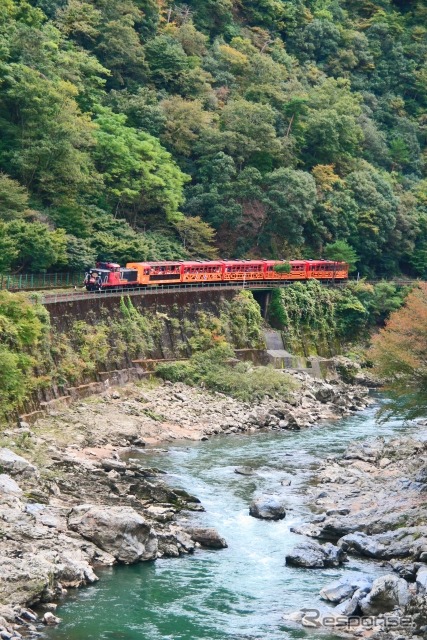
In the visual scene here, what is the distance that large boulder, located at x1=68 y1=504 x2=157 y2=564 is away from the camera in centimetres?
3922

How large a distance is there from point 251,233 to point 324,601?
2004 inches

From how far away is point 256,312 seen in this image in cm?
7544

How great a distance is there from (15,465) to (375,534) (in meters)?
12.1

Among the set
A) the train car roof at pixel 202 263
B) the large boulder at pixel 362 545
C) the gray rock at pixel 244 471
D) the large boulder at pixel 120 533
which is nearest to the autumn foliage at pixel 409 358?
the gray rock at pixel 244 471

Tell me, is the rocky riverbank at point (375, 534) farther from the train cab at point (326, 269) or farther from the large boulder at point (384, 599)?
the train cab at point (326, 269)

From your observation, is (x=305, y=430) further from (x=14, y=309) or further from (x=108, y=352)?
(x=14, y=309)

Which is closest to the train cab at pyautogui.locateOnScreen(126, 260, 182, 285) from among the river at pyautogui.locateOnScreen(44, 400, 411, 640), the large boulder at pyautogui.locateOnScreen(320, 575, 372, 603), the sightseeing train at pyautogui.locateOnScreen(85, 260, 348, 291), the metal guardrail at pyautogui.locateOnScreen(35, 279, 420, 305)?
the sightseeing train at pyautogui.locateOnScreen(85, 260, 348, 291)

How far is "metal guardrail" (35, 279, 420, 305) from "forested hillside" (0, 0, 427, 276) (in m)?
2.99

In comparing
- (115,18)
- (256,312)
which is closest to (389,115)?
(115,18)

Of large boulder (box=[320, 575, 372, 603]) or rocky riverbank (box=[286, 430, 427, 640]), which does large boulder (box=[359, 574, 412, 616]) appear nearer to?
rocky riverbank (box=[286, 430, 427, 640])

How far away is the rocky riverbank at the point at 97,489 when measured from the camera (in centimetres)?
3597

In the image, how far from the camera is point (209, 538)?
136ft

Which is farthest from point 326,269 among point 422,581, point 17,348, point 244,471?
point 422,581

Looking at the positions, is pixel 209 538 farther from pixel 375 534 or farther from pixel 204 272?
pixel 204 272
